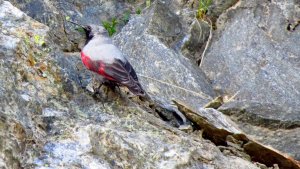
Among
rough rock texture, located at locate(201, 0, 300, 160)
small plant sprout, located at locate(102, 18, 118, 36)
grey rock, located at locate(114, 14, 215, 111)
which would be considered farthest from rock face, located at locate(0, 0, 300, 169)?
small plant sprout, located at locate(102, 18, 118, 36)

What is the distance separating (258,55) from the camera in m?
8.34

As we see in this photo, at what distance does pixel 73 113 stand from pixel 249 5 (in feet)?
14.1

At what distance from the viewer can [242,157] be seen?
221 inches

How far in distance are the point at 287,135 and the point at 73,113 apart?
99.2 inches

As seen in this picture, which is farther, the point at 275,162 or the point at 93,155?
the point at 275,162

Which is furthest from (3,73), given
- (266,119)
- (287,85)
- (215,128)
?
(287,85)

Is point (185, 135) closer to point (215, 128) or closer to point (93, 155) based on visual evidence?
point (215, 128)

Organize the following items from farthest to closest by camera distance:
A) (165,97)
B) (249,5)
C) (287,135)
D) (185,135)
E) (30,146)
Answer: (249,5), (165,97), (287,135), (185,135), (30,146)

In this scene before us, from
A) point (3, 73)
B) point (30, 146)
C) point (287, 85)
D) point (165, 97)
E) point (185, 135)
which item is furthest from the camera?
point (287, 85)

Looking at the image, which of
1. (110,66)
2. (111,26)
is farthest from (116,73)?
(111,26)

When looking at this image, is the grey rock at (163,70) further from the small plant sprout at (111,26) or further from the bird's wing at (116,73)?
the bird's wing at (116,73)

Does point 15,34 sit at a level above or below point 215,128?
above

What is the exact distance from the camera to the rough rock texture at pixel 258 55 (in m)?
7.98

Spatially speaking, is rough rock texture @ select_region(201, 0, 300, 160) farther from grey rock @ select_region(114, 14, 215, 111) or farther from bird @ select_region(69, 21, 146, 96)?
bird @ select_region(69, 21, 146, 96)
